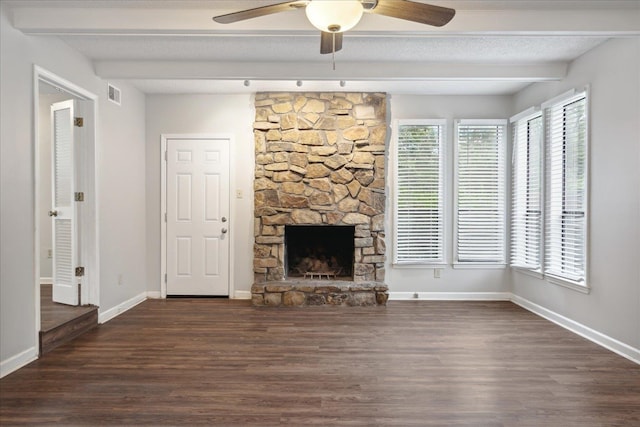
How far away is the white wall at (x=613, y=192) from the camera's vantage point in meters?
3.34

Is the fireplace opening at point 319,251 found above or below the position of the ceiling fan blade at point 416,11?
below

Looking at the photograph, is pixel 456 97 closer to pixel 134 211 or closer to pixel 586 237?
pixel 586 237

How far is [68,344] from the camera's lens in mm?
3623

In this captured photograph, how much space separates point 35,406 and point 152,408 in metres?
0.72

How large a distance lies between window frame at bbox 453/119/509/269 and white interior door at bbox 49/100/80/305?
4.48 meters

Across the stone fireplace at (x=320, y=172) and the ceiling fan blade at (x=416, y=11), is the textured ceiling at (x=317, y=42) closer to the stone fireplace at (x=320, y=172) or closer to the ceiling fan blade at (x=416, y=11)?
the stone fireplace at (x=320, y=172)

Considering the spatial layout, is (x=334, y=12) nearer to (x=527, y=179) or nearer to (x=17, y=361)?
(x=17, y=361)

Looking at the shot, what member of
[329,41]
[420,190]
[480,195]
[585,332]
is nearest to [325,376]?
[329,41]

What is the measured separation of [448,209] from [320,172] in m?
1.77

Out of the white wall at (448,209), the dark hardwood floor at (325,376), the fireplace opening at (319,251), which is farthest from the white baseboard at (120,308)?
the white wall at (448,209)

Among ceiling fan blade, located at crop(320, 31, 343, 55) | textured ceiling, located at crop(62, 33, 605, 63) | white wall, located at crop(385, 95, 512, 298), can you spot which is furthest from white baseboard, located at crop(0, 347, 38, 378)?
white wall, located at crop(385, 95, 512, 298)

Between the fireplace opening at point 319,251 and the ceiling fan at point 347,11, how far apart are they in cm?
334

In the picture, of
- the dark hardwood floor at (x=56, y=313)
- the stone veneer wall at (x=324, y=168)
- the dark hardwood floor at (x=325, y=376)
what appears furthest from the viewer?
the stone veneer wall at (x=324, y=168)

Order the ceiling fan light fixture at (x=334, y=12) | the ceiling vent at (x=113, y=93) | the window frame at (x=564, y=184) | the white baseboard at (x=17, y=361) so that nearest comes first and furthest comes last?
the ceiling fan light fixture at (x=334, y=12), the white baseboard at (x=17, y=361), the window frame at (x=564, y=184), the ceiling vent at (x=113, y=93)
